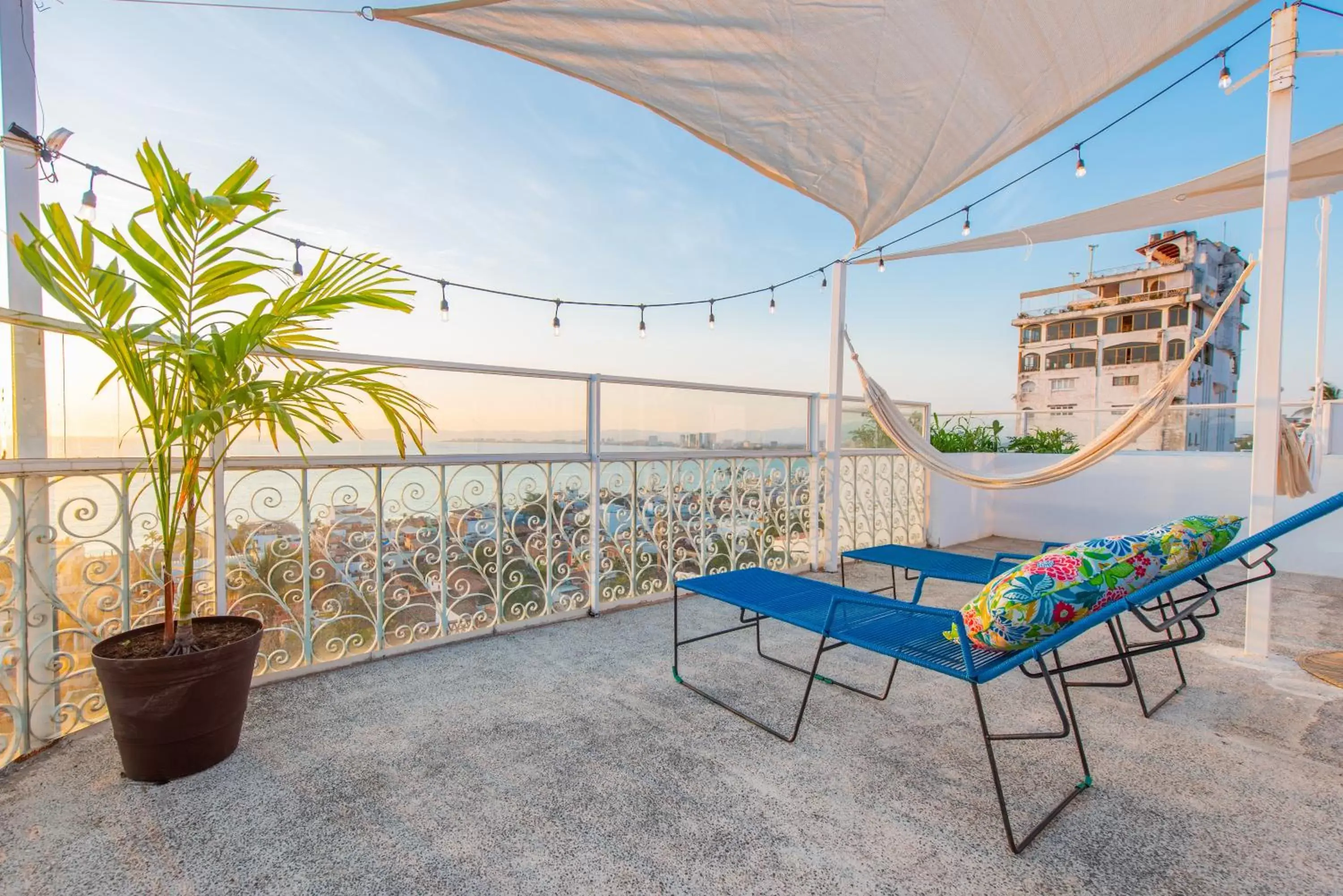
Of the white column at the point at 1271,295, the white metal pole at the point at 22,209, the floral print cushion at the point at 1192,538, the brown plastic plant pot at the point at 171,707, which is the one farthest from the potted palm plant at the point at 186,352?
the white column at the point at 1271,295

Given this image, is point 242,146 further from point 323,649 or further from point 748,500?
point 748,500

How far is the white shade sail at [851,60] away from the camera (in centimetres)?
199

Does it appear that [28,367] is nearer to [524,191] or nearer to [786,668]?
[786,668]

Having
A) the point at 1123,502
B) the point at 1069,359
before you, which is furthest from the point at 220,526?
the point at 1069,359

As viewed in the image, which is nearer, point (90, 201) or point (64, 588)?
point (64, 588)

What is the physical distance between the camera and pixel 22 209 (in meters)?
1.85

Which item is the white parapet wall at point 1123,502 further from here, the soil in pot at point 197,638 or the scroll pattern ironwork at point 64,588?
the scroll pattern ironwork at point 64,588

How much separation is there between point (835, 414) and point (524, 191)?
153 inches

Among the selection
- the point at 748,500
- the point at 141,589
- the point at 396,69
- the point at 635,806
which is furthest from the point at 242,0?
the point at 748,500

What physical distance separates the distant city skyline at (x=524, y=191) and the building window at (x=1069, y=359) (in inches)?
1371

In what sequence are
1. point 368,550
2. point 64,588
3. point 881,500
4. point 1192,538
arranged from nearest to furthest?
point 1192,538, point 64,588, point 368,550, point 881,500

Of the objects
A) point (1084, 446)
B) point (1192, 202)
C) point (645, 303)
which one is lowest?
point (1084, 446)

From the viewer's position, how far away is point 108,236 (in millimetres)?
1530

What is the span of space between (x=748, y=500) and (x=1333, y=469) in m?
4.59
